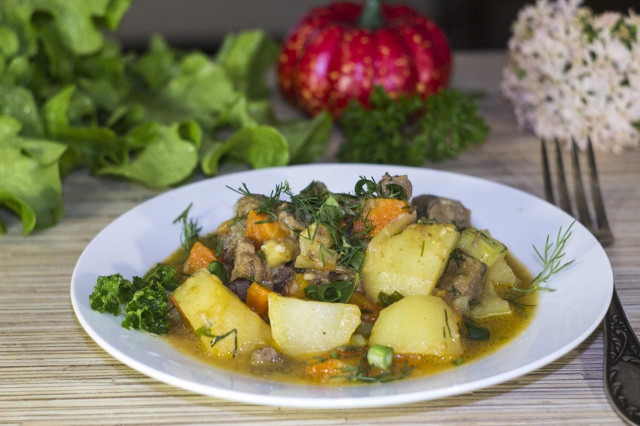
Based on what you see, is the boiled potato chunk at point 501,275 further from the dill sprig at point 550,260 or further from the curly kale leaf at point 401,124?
the curly kale leaf at point 401,124

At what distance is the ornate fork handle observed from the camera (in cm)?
194

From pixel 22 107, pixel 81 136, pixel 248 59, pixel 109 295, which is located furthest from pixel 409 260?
pixel 248 59

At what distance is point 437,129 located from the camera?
12.4 feet

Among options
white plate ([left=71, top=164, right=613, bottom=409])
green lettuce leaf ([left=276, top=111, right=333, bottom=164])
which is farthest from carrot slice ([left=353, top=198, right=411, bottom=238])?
green lettuce leaf ([left=276, top=111, right=333, bottom=164])

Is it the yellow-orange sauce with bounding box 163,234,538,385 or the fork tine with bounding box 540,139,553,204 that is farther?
the fork tine with bounding box 540,139,553,204

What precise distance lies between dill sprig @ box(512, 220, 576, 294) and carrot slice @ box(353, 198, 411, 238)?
475 mm

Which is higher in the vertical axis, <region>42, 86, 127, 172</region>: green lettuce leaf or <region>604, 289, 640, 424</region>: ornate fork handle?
<region>604, 289, 640, 424</region>: ornate fork handle

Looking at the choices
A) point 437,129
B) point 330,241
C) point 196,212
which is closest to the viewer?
point 330,241

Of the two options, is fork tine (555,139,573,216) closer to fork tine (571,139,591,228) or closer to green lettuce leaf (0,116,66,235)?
fork tine (571,139,591,228)

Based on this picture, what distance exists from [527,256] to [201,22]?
18.3 ft

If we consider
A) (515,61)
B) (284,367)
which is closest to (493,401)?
(284,367)

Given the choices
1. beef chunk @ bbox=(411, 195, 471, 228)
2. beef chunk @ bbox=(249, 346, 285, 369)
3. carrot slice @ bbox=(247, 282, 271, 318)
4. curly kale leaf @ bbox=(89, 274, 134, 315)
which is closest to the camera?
beef chunk @ bbox=(249, 346, 285, 369)

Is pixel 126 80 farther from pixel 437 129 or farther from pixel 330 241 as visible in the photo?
pixel 330 241

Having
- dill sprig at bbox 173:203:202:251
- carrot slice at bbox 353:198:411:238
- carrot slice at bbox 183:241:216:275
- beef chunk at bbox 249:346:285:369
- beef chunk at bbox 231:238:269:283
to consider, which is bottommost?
dill sprig at bbox 173:203:202:251
